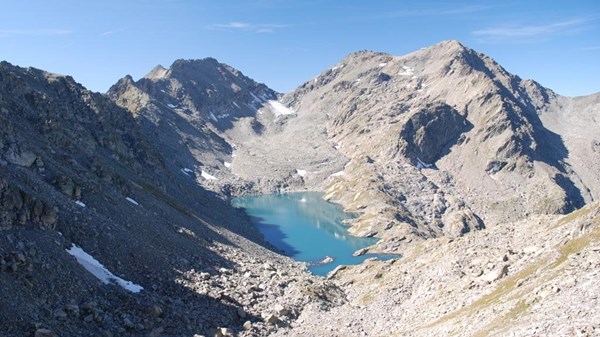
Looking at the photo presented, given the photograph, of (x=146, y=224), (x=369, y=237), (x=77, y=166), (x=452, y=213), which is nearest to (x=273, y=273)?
(x=146, y=224)

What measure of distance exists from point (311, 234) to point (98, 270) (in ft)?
375

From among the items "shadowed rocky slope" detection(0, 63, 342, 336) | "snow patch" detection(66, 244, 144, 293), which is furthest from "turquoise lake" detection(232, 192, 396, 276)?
"snow patch" detection(66, 244, 144, 293)

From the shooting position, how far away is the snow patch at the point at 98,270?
40.5 meters

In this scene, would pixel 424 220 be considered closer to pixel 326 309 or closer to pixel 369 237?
pixel 369 237

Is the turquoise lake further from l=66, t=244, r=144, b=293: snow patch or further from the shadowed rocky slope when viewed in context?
l=66, t=244, r=144, b=293: snow patch

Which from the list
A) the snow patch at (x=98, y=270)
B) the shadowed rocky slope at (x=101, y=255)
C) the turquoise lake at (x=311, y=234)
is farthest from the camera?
the turquoise lake at (x=311, y=234)

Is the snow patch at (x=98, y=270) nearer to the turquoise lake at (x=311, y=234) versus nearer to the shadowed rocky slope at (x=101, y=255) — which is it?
the shadowed rocky slope at (x=101, y=255)

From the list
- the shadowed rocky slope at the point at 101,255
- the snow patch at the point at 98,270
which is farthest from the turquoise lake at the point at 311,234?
the snow patch at the point at 98,270

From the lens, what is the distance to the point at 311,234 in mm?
153000

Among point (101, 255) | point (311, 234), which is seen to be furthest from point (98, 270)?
point (311, 234)

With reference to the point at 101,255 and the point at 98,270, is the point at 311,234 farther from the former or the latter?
the point at 98,270

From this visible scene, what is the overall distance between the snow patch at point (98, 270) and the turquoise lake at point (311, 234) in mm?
65392

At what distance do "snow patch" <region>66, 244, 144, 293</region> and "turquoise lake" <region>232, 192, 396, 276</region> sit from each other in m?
65.4

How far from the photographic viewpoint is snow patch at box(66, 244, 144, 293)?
40500 mm
